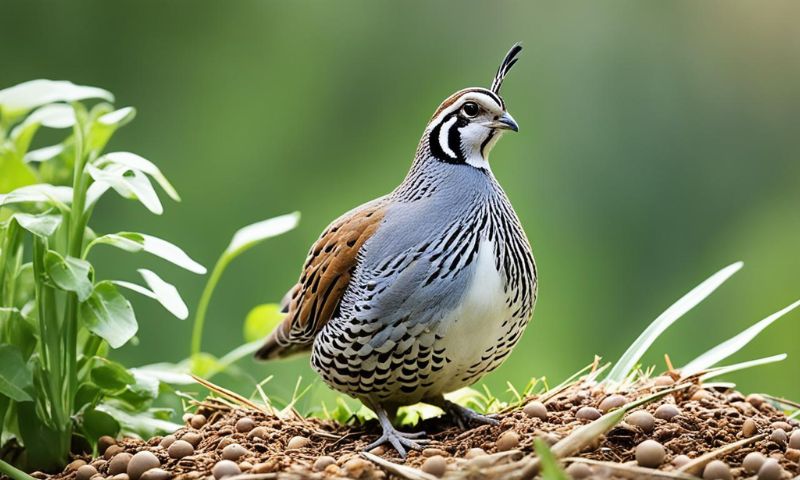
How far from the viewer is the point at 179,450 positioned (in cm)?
164

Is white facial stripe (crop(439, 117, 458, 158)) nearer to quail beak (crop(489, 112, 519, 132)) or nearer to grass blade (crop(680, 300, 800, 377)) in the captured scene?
quail beak (crop(489, 112, 519, 132))

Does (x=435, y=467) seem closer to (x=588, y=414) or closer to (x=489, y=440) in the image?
(x=489, y=440)

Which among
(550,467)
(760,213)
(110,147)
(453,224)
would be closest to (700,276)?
(760,213)

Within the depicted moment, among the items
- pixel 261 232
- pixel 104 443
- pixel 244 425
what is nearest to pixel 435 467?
pixel 244 425

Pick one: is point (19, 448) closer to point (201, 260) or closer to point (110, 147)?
point (201, 260)

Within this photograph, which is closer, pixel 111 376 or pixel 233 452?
pixel 233 452

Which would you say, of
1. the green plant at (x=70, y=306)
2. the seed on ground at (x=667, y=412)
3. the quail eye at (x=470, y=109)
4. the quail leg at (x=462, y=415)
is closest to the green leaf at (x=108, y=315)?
the green plant at (x=70, y=306)

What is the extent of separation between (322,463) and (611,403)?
22.8 inches

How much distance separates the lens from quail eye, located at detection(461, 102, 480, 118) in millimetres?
1811

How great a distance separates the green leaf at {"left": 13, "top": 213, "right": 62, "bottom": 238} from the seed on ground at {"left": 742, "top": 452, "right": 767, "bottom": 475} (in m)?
1.24

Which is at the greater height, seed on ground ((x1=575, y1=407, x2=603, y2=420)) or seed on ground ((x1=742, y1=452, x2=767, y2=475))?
seed on ground ((x1=742, y1=452, x2=767, y2=475))

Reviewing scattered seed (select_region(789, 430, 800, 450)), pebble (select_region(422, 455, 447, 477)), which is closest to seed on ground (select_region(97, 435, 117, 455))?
pebble (select_region(422, 455, 447, 477))

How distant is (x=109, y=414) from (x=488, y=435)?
0.78 metres

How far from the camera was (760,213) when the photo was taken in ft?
12.3
